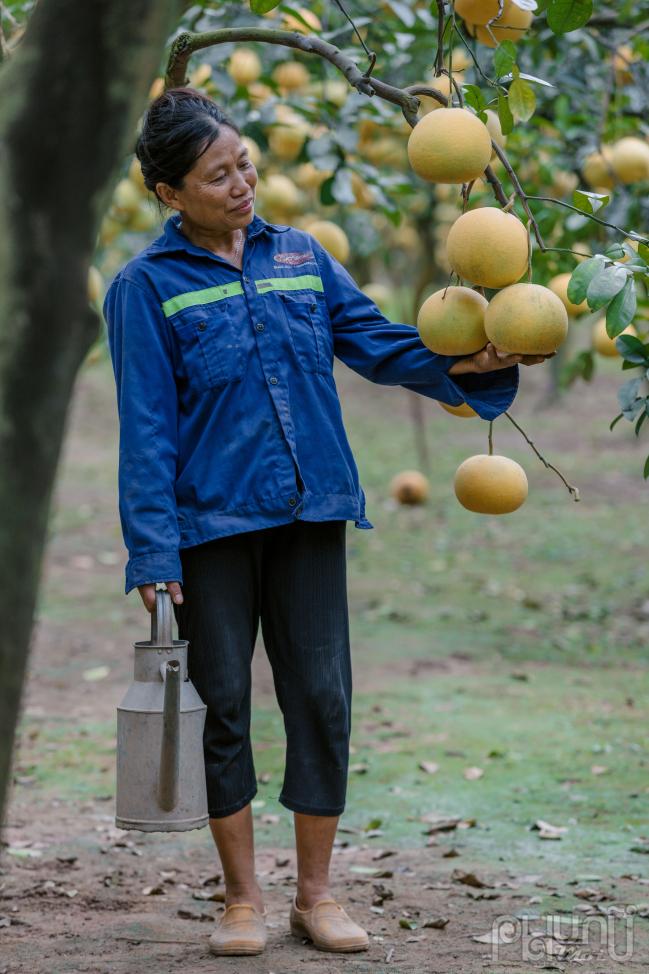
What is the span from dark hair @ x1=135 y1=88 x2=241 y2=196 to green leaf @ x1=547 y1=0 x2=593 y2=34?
64cm

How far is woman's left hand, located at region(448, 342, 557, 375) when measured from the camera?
87.0 inches

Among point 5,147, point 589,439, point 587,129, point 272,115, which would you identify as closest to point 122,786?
point 5,147

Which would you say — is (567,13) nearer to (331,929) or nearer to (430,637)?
(331,929)

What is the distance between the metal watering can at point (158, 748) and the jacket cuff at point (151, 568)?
0.21 feet

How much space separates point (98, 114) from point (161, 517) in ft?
3.58

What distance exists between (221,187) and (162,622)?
A: 84 cm

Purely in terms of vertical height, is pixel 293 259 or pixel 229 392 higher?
pixel 293 259

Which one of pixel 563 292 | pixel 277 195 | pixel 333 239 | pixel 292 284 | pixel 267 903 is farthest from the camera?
pixel 277 195

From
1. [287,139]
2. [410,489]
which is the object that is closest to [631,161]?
[287,139]

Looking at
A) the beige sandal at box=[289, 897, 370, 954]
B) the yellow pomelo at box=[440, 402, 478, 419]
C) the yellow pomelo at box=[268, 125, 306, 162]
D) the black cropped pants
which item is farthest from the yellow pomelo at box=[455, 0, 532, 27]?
the yellow pomelo at box=[268, 125, 306, 162]

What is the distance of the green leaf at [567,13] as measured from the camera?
2.29 m

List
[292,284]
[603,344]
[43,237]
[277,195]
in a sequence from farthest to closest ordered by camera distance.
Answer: [277,195]
[603,344]
[292,284]
[43,237]

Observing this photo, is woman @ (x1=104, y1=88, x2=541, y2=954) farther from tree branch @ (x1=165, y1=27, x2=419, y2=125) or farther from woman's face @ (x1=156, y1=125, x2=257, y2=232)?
tree branch @ (x1=165, y1=27, x2=419, y2=125)

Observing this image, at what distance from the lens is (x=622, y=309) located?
7.01 ft
